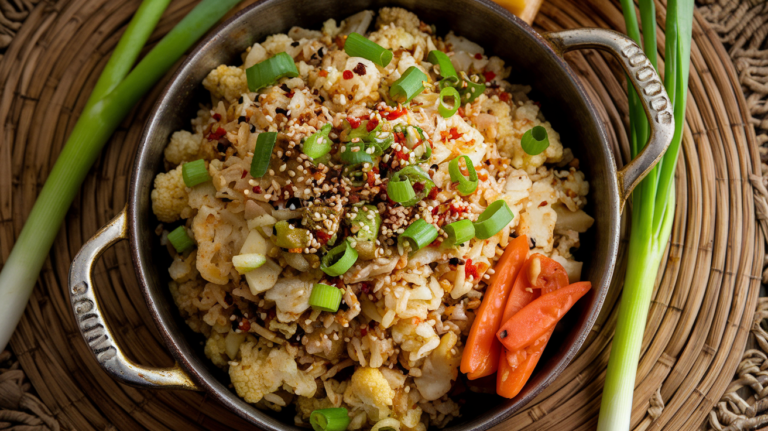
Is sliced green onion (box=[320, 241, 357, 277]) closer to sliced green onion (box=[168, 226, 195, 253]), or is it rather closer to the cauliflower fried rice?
the cauliflower fried rice

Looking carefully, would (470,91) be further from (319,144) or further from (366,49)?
(319,144)

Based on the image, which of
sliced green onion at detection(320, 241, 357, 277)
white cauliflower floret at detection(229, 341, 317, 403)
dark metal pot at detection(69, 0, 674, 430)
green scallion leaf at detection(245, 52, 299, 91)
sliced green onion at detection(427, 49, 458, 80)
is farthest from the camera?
sliced green onion at detection(427, 49, 458, 80)

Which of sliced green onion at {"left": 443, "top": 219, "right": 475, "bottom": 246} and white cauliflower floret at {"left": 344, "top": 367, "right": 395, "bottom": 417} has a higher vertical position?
sliced green onion at {"left": 443, "top": 219, "right": 475, "bottom": 246}

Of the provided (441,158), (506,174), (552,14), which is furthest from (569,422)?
(552,14)

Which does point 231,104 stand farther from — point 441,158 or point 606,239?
point 606,239

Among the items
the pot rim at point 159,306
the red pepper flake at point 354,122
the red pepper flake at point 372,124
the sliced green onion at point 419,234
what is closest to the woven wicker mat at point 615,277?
the pot rim at point 159,306

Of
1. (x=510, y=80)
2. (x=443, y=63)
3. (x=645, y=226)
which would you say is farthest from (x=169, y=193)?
(x=645, y=226)

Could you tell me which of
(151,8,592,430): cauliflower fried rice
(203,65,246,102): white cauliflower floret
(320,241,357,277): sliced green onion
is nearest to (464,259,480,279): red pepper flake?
(151,8,592,430): cauliflower fried rice

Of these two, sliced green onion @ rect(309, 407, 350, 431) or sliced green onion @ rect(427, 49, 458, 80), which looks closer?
sliced green onion @ rect(309, 407, 350, 431)
